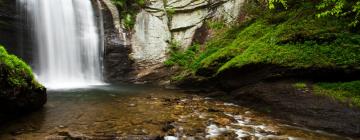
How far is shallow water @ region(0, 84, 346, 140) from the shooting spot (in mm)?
4883

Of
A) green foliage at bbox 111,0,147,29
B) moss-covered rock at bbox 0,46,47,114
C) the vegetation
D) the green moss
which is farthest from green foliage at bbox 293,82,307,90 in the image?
green foliage at bbox 111,0,147,29

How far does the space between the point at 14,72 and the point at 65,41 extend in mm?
10018

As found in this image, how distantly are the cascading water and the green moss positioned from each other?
10.4 meters

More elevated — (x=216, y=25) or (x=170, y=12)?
(x=170, y=12)

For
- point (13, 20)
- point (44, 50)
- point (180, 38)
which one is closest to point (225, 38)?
point (180, 38)

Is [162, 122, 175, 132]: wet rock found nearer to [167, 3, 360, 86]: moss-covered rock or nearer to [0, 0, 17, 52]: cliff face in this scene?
[167, 3, 360, 86]: moss-covered rock

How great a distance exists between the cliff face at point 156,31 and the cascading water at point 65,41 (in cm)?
88

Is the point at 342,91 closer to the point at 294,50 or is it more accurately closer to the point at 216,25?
the point at 294,50

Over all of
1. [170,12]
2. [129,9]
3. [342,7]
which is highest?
[129,9]

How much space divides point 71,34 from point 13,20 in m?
3.02

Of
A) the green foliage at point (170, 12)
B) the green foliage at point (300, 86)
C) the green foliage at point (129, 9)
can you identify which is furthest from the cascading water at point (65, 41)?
the green foliage at point (300, 86)

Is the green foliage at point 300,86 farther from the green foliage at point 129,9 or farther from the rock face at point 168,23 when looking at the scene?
the green foliage at point 129,9

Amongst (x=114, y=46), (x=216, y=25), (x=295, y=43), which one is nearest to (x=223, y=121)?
(x=295, y=43)

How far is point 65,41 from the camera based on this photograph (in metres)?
15.2
